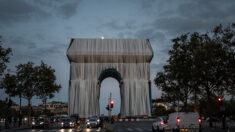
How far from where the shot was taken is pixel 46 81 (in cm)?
4856

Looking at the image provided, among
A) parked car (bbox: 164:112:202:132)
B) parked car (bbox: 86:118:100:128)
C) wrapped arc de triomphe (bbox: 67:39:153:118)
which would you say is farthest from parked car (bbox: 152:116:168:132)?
wrapped arc de triomphe (bbox: 67:39:153:118)

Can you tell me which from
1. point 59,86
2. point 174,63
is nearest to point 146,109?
point 59,86

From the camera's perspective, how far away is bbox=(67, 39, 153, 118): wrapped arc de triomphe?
63.6 m

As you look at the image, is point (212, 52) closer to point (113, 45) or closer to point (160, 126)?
point (160, 126)

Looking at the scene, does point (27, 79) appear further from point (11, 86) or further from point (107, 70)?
point (107, 70)

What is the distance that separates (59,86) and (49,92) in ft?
7.21

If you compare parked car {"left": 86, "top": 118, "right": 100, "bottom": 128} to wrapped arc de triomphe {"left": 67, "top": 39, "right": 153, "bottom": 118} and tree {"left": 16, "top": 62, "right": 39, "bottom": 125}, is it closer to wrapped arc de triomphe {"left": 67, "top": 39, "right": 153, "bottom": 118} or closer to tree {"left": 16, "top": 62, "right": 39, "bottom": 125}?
tree {"left": 16, "top": 62, "right": 39, "bottom": 125}

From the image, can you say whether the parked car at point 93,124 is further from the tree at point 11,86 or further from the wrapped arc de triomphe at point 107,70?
the wrapped arc de triomphe at point 107,70

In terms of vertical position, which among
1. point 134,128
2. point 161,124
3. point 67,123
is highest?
A: point 161,124

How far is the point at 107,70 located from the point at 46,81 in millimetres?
20407

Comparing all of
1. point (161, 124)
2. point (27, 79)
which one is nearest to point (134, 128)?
point (161, 124)

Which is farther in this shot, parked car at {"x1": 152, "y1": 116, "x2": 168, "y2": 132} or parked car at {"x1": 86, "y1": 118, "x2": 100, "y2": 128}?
parked car at {"x1": 86, "y1": 118, "x2": 100, "y2": 128}

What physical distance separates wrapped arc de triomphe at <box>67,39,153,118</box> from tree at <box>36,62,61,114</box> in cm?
1341

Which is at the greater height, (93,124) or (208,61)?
(208,61)
